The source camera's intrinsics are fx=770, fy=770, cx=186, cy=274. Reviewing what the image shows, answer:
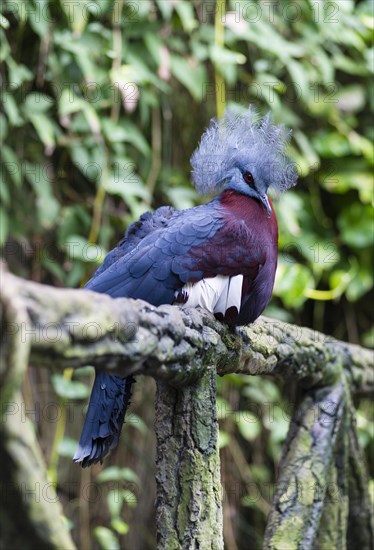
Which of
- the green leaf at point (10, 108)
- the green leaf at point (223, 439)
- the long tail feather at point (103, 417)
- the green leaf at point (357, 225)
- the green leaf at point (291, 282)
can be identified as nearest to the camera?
the long tail feather at point (103, 417)

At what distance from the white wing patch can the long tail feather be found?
0.20m

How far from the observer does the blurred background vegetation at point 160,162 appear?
237 centimetres

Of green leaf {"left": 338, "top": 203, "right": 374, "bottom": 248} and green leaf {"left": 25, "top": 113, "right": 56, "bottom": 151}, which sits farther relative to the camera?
green leaf {"left": 338, "top": 203, "right": 374, "bottom": 248}

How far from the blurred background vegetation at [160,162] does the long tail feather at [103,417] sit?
1014mm

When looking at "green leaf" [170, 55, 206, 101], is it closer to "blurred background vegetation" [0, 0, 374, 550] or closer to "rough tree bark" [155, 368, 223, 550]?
"blurred background vegetation" [0, 0, 374, 550]

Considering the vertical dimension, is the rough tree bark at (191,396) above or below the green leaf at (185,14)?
below

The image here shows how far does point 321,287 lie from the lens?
3.19 m

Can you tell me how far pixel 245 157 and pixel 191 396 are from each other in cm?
63

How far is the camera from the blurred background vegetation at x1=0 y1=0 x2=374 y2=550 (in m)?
2.37

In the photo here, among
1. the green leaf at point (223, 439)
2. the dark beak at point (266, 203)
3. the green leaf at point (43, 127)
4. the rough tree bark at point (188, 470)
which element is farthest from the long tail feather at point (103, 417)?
the green leaf at point (223, 439)

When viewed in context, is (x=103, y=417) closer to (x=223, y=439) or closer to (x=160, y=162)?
(x=223, y=439)

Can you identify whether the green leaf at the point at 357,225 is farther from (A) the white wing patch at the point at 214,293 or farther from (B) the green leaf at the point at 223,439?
A: (A) the white wing patch at the point at 214,293

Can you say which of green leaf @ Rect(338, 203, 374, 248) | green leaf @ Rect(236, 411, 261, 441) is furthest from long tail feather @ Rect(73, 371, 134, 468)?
green leaf @ Rect(338, 203, 374, 248)

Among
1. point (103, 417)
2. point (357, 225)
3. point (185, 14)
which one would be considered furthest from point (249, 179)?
point (357, 225)
